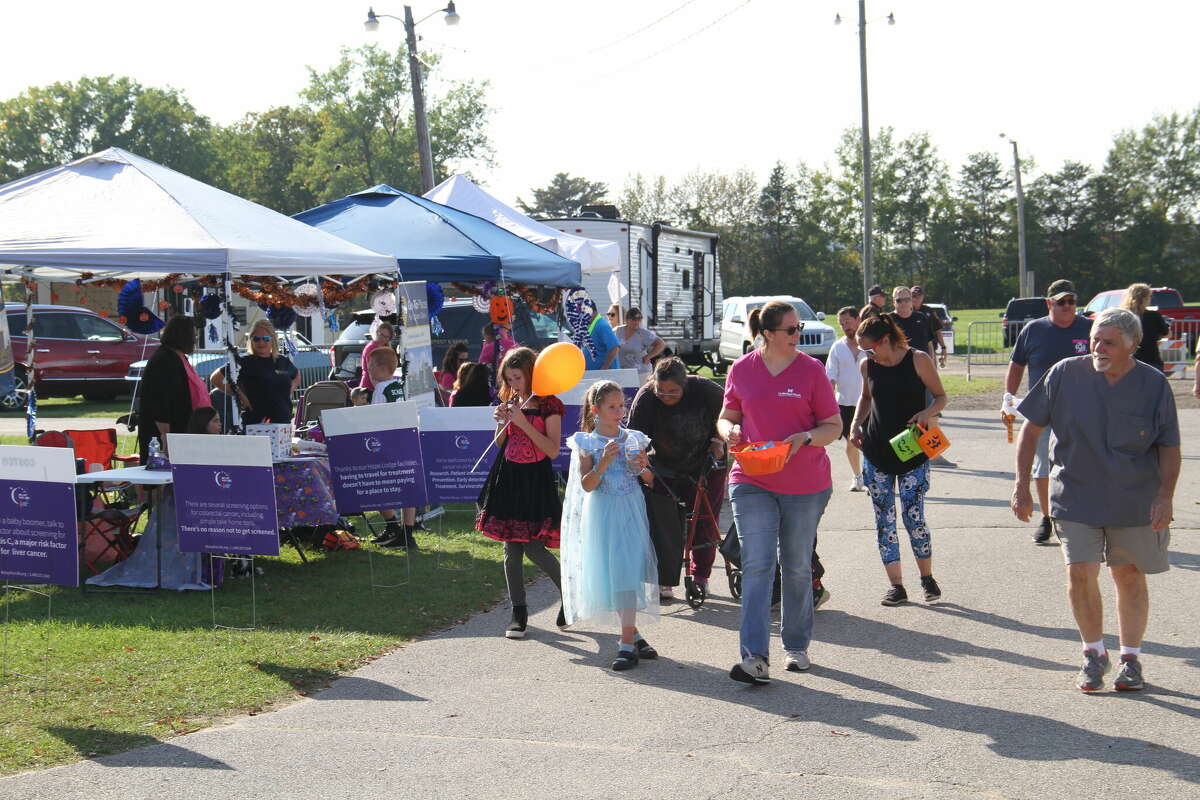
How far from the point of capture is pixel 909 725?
17.3ft

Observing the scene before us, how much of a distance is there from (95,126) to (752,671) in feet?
302

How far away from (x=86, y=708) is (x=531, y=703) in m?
2.14

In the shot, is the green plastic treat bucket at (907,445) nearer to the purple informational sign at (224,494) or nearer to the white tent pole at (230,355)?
the purple informational sign at (224,494)

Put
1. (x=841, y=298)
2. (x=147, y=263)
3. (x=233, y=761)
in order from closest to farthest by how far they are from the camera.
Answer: (x=233, y=761)
(x=147, y=263)
(x=841, y=298)

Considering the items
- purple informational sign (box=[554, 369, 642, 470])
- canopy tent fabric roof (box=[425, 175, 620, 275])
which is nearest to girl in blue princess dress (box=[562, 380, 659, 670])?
purple informational sign (box=[554, 369, 642, 470])

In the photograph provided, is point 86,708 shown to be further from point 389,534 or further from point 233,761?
point 389,534

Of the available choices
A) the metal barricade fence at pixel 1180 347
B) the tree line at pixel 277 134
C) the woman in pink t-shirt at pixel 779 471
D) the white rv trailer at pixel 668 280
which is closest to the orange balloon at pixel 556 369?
the woman in pink t-shirt at pixel 779 471


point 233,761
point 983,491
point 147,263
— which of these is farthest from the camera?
point 983,491

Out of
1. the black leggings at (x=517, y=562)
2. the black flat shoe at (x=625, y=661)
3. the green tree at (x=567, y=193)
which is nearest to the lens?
the black flat shoe at (x=625, y=661)

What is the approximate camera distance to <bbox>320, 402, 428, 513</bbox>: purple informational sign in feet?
28.7

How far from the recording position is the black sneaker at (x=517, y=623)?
712 cm

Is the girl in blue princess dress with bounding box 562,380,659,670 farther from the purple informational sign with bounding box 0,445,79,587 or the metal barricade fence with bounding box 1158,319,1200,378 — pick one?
the metal barricade fence with bounding box 1158,319,1200,378

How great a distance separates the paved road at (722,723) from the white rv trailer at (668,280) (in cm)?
1595

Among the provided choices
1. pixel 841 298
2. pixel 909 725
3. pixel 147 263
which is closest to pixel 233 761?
pixel 909 725
